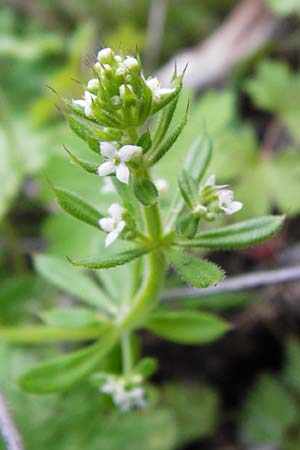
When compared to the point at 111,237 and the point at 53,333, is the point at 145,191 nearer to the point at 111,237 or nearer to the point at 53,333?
the point at 111,237

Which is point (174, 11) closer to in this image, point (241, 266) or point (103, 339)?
point (241, 266)

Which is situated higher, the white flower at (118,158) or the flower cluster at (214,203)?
the white flower at (118,158)

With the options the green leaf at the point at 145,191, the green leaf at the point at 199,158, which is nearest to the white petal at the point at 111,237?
the green leaf at the point at 145,191

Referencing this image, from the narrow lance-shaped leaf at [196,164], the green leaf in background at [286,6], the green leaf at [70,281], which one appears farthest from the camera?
the green leaf in background at [286,6]

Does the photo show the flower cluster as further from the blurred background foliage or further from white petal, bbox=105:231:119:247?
the blurred background foliage

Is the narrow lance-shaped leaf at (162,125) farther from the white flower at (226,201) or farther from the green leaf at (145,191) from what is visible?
the white flower at (226,201)

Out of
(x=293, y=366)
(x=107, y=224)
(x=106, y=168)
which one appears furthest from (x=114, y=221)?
(x=293, y=366)

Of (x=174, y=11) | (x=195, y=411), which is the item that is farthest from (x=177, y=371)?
(x=174, y=11)
